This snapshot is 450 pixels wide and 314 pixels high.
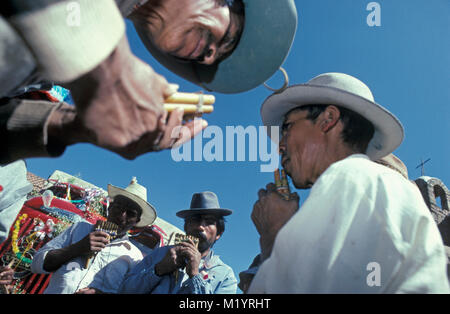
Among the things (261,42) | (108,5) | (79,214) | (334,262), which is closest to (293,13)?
(261,42)

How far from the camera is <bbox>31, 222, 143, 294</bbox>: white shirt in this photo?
13.2 feet

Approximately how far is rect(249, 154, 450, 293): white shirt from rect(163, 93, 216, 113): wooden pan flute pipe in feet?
2.32

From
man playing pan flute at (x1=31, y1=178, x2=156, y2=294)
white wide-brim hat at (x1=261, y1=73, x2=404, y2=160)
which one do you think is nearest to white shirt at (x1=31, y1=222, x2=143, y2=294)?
man playing pan flute at (x1=31, y1=178, x2=156, y2=294)

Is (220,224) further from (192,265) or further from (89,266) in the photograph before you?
(89,266)

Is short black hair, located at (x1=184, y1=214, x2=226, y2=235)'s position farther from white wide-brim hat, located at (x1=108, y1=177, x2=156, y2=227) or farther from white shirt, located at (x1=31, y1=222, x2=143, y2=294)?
white shirt, located at (x1=31, y1=222, x2=143, y2=294)

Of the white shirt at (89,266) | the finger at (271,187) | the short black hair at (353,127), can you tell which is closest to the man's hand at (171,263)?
the white shirt at (89,266)

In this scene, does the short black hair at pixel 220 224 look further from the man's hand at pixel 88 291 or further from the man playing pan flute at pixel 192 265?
the man's hand at pixel 88 291

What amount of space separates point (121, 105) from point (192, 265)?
3461 mm

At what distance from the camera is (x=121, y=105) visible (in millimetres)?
920

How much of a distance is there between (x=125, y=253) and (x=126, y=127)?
15.2 ft

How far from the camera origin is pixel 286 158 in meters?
2.58

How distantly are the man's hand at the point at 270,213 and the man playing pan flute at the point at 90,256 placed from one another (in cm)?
265

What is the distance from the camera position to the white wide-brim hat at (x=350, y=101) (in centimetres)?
249
